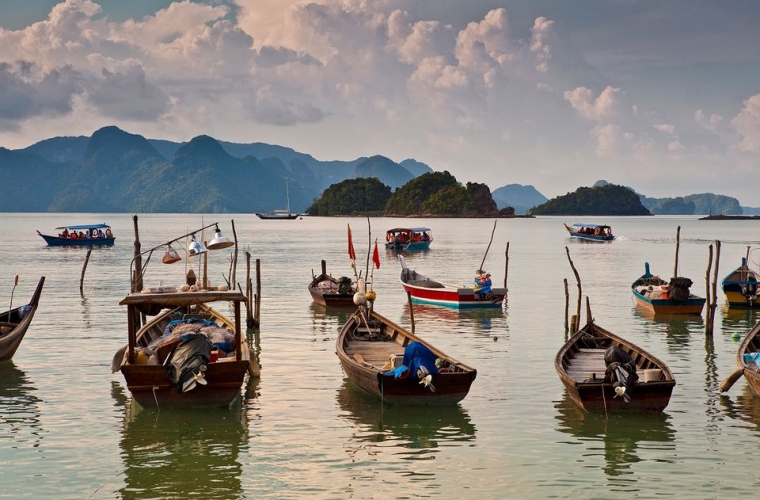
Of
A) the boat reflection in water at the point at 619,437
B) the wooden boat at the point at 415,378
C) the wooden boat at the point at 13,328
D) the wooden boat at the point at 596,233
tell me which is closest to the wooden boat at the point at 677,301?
the boat reflection in water at the point at 619,437

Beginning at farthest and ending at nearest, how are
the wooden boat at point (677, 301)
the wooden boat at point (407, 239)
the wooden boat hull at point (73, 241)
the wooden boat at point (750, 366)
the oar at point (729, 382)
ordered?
the wooden boat hull at point (73, 241)
the wooden boat at point (407, 239)
the wooden boat at point (677, 301)
the oar at point (729, 382)
the wooden boat at point (750, 366)

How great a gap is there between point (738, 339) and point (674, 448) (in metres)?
16.3

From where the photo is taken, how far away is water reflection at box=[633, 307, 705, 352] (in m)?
32.3

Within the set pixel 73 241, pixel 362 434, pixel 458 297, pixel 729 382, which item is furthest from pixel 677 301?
pixel 73 241

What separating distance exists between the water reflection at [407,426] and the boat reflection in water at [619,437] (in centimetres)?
254

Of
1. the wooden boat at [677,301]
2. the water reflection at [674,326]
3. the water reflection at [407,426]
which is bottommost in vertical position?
the water reflection at [407,426]

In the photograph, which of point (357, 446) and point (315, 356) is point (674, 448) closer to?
point (357, 446)

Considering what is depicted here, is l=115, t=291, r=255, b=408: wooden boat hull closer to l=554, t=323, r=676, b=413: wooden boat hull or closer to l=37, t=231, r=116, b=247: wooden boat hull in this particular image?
l=554, t=323, r=676, b=413: wooden boat hull

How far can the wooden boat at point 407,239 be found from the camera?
334 feet

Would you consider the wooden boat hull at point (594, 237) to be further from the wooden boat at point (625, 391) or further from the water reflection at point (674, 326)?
the wooden boat at point (625, 391)

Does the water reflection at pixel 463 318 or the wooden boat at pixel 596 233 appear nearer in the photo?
the water reflection at pixel 463 318

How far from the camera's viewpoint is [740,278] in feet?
138

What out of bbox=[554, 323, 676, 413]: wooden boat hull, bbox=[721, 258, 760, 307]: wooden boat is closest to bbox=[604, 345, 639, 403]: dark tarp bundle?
bbox=[554, 323, 676, 413]: wooden boat hull

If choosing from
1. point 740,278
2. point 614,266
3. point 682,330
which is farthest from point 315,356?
point 614,266
